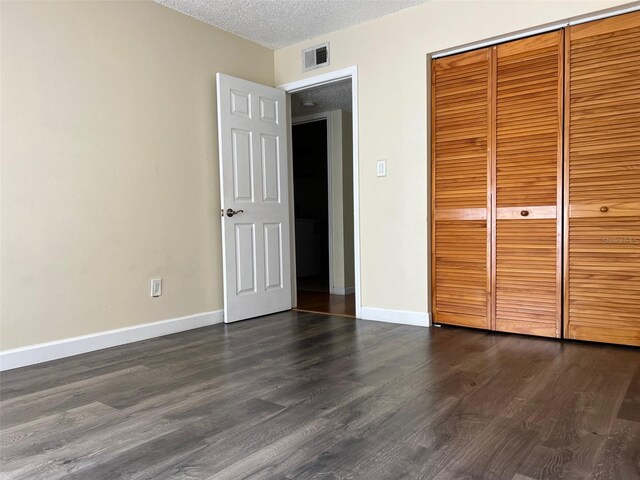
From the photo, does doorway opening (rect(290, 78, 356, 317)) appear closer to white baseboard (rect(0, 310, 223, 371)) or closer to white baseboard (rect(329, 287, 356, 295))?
white baseboard (rect(329, 287, 356, 295))

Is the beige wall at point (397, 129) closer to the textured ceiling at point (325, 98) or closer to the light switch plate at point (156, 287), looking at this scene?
the textured ceiling at point (325, 98)

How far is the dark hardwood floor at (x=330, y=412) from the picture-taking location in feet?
4.62

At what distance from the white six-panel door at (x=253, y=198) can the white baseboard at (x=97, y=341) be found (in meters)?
0.27

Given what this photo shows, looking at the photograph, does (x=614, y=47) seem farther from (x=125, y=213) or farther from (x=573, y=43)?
(x=125, y=213)

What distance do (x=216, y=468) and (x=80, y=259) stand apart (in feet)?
6.03

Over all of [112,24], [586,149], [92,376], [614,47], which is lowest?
[92,376]

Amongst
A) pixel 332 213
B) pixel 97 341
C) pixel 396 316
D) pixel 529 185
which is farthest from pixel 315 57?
pixel 97 341

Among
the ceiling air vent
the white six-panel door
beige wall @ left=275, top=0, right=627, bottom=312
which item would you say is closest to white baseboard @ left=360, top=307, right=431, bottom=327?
beige wall @ left=275, top=0, right=627, bottom=312

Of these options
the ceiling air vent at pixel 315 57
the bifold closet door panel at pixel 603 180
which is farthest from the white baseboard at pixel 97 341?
the bifold closet door panel at pixel 603 180

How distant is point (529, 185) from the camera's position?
2912mm

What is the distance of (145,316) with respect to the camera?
10.1 feet

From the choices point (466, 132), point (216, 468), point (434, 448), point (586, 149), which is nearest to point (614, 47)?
point (586, 149)

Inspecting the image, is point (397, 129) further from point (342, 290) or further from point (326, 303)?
point (342, 290)

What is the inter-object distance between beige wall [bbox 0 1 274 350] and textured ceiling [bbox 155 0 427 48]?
0.13m
